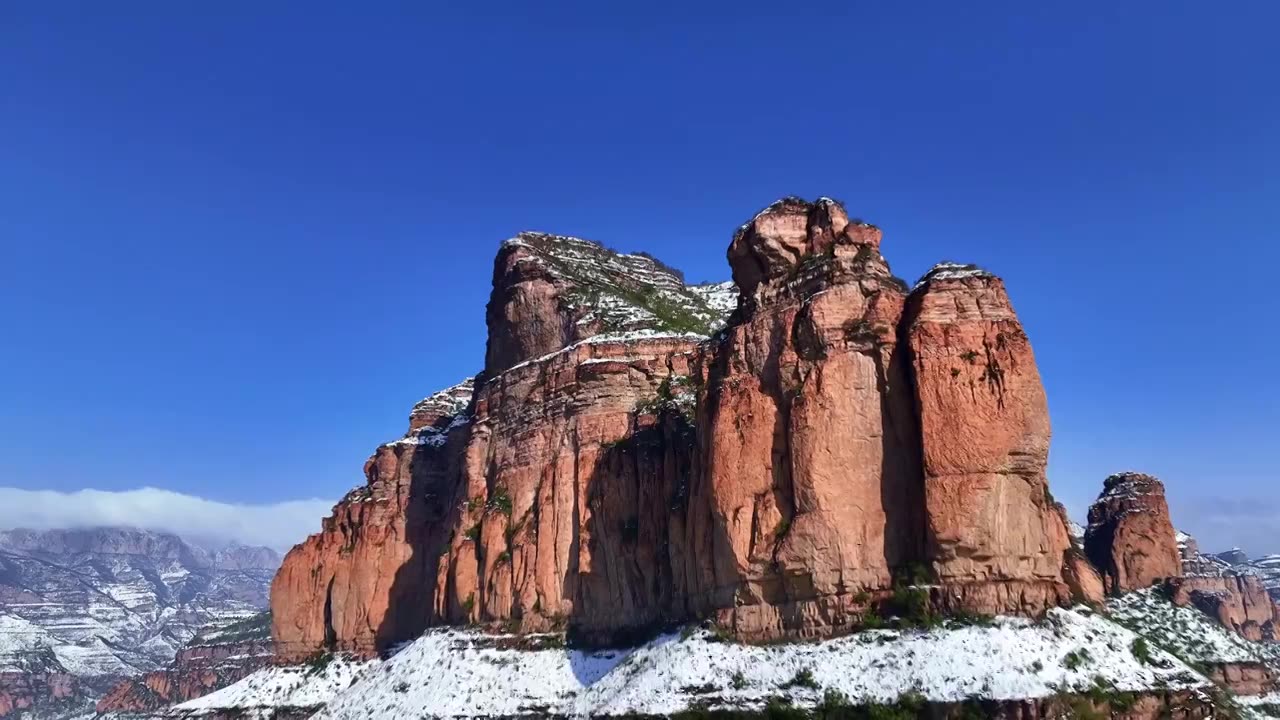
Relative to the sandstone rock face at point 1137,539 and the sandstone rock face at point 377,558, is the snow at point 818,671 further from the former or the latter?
the sandstone rock face at point 1137,539

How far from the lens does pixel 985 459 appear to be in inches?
2108

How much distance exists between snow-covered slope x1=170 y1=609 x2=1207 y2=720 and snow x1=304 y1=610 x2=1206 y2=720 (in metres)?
0.07

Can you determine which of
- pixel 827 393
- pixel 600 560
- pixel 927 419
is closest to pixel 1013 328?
pixel 927 419

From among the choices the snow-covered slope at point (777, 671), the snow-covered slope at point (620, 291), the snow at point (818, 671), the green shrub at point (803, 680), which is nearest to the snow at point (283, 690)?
the snow-covered slope at point (777, 671)

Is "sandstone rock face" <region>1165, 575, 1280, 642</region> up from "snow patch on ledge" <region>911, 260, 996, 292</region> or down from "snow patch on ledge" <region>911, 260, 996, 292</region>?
down

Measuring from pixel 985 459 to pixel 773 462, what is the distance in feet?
44.5

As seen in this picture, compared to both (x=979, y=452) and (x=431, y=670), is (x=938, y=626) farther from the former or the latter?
(x=431, y=670)

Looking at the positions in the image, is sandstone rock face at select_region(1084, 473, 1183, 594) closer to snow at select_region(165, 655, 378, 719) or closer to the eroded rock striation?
the eroded rock striation

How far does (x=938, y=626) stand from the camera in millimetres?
52375

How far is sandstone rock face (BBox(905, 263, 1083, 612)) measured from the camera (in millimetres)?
52875

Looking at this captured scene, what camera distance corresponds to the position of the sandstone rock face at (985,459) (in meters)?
52.9

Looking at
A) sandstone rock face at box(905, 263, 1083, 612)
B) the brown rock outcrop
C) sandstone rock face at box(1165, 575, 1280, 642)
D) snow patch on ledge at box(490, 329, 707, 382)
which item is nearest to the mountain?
sandstone rock face at box(905, 263, 1083, 612)

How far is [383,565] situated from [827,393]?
72.0 m

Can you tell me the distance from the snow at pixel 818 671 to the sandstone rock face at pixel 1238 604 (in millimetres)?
67275
